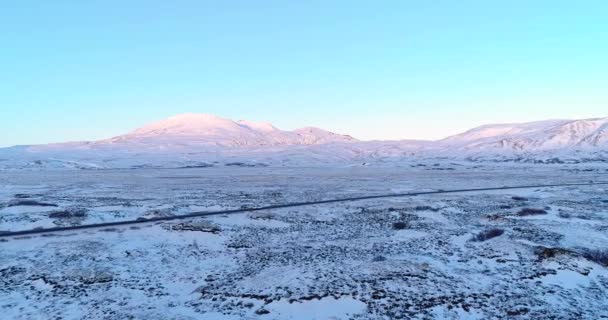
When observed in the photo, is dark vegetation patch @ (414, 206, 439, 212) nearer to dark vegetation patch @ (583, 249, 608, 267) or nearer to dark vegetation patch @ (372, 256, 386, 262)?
dark vegetation patch @ (583, 249, 608, 267)

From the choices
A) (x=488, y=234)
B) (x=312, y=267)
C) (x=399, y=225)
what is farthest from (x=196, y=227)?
(x=488, y=234)

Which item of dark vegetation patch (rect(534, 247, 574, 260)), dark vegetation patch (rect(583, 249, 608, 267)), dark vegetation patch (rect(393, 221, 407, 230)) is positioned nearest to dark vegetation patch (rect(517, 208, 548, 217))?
dark vegetation patch (rect(393, 221, 407, 230))

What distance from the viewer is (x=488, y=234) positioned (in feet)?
83.9

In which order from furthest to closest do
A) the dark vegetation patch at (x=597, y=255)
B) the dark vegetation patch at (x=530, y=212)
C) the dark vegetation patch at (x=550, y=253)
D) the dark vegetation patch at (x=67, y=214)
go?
1. the dark vegetation patch at (x=530, y=212)
2. the dark vegetation patch at (x=67, y=214)
3. the dark vegetation patch at (x=550, y=253)
4. the dark vegetation patch at (x=597, y=255)

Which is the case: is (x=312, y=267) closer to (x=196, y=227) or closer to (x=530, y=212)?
(x=196, y=227)

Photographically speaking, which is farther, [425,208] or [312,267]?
[425,208]

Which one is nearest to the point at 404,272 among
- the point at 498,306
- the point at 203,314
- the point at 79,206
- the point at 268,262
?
the point at 498,306

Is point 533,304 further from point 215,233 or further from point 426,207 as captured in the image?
point 426,207

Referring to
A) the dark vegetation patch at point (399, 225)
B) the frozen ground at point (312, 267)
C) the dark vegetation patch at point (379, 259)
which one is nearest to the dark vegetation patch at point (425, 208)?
the frozen ground at point (312, 267)

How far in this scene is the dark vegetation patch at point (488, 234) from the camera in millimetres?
24766

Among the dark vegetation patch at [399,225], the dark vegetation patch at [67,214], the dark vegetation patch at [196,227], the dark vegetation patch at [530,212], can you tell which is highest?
the dark vegetation patch at [67,214]

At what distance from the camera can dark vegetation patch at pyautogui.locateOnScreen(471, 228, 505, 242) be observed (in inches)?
975

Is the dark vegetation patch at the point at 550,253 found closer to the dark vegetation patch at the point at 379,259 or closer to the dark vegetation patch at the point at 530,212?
the dark vegetation patch at the point at 379,259

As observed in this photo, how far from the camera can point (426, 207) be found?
38.0 meters
